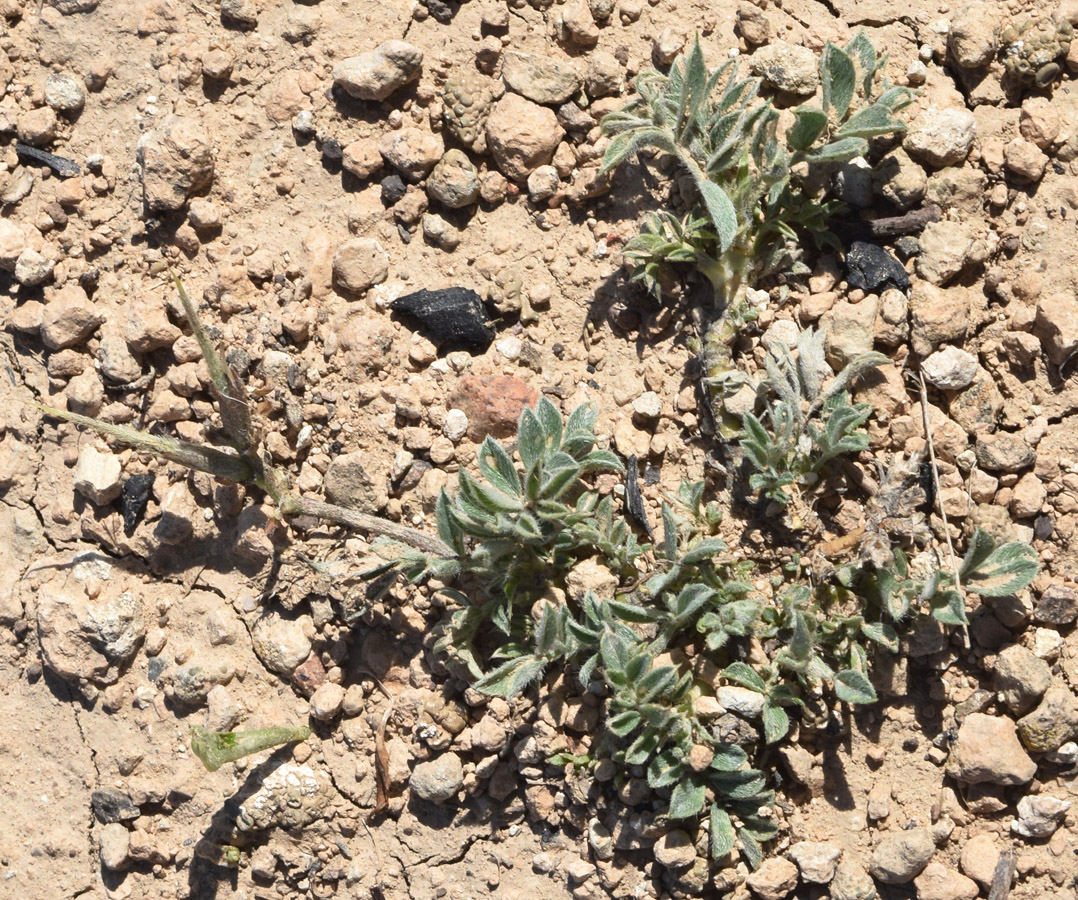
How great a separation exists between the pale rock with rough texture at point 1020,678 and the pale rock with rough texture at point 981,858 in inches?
15.5

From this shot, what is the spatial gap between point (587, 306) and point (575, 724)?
1375 mm

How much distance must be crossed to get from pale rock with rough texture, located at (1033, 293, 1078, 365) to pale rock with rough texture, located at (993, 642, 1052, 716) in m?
0.91

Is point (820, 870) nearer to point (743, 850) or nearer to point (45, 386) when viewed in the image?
point (743, 850)

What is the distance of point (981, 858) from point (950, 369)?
1464mm

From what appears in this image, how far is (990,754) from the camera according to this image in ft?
9.61

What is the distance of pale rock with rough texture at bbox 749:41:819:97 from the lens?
3297mm

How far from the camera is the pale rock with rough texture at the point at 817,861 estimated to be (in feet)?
9.75

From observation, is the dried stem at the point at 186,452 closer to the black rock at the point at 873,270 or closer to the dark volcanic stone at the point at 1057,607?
the black rock at the point at 873,270

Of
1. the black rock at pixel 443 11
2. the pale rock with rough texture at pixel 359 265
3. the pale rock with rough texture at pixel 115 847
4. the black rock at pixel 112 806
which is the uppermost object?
the black rock at pixel 443 11

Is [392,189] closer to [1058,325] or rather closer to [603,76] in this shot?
[603,76]

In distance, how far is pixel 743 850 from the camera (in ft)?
9.93

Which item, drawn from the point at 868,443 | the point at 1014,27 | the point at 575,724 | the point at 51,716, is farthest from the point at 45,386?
the point at 1014,27

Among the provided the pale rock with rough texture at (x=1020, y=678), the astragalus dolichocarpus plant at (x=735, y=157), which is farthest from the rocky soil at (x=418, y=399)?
the astragalus dolichocarpus plant at (x=735, y=157)

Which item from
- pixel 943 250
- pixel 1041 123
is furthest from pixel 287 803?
pixel 1041 123
